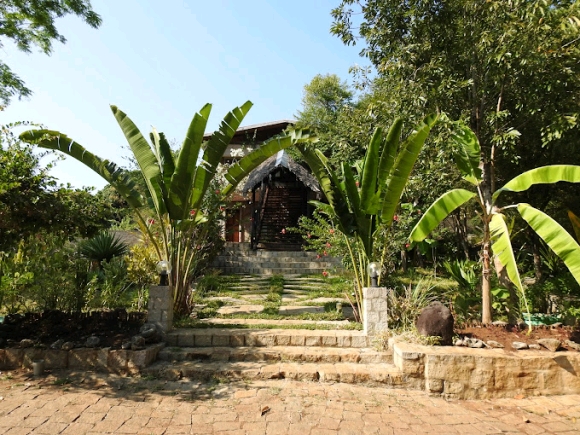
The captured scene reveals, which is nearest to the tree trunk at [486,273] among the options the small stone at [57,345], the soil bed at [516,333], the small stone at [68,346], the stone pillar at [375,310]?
the soil bed at [516,333]

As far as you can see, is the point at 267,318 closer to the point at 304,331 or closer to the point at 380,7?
the point at 304,331

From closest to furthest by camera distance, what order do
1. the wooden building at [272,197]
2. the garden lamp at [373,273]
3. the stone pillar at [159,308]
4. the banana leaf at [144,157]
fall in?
the stone pillar at [159,308] < the garden lamp at [373,273] < the banana leaf at [144,157] < the wooden building at [272,197]

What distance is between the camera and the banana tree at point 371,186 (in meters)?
5.54

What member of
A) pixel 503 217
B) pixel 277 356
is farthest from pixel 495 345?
pixel 277 356

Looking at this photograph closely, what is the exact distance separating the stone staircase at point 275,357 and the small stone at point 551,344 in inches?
78.0

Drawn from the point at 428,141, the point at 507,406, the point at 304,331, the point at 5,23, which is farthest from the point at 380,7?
the point at 5,23

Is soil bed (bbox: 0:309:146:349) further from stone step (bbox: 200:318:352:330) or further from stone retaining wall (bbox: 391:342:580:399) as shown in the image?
stone retaining wall (bbox: 391:342:580:399)

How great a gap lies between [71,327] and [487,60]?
8048 millimetres

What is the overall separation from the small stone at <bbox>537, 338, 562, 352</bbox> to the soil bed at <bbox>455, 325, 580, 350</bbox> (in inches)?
4.2

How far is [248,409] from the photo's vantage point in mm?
4012

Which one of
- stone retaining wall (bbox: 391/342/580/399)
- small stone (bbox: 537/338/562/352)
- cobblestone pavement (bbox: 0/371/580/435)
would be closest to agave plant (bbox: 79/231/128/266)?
cobblestone pavement (bbox: 0/371/580/435)

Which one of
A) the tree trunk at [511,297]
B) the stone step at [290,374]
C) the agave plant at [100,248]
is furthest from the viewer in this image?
the agave plant at [100,248]

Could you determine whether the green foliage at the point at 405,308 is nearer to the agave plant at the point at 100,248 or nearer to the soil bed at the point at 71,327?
the soil bed at the point at 71,327

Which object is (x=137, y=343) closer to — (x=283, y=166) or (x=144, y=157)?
(x=144, y=157)
